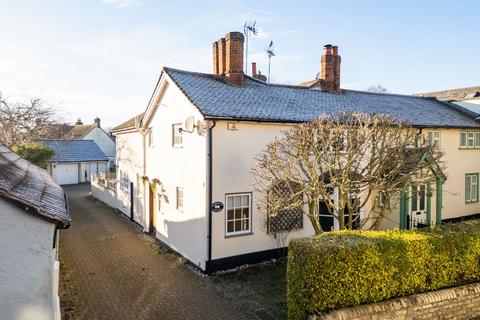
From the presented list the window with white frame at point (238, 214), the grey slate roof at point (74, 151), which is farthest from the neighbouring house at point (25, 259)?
the grey slate roof at point (74, 151)

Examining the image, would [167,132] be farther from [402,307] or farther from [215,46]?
[402,307]

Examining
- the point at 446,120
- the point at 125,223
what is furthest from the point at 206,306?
the point at 446,120

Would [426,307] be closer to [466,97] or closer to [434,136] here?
[434,136]

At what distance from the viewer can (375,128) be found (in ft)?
34.6

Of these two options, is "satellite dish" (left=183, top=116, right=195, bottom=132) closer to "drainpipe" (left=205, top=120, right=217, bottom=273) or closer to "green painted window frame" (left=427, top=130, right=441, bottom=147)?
"drainpipe" (left=205, top=120, right=217, bottom=273)

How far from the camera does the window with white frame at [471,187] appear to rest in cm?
1966

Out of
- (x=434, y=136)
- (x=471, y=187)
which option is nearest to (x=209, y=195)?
(x=434, y=136)

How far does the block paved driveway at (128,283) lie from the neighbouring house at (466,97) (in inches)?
774

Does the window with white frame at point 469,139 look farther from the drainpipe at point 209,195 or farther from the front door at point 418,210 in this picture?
the drainpipe at point 209,195

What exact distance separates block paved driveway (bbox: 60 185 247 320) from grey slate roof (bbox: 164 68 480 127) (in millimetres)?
5659

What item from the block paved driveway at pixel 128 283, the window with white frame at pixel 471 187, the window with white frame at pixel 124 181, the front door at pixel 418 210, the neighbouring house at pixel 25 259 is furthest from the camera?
the window with white frame at pixel 124 181

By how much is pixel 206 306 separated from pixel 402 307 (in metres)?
5.06

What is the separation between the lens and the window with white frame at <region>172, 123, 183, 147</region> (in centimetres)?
1392

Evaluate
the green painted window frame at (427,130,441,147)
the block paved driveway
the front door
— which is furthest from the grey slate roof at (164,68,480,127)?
the block paved driveway
